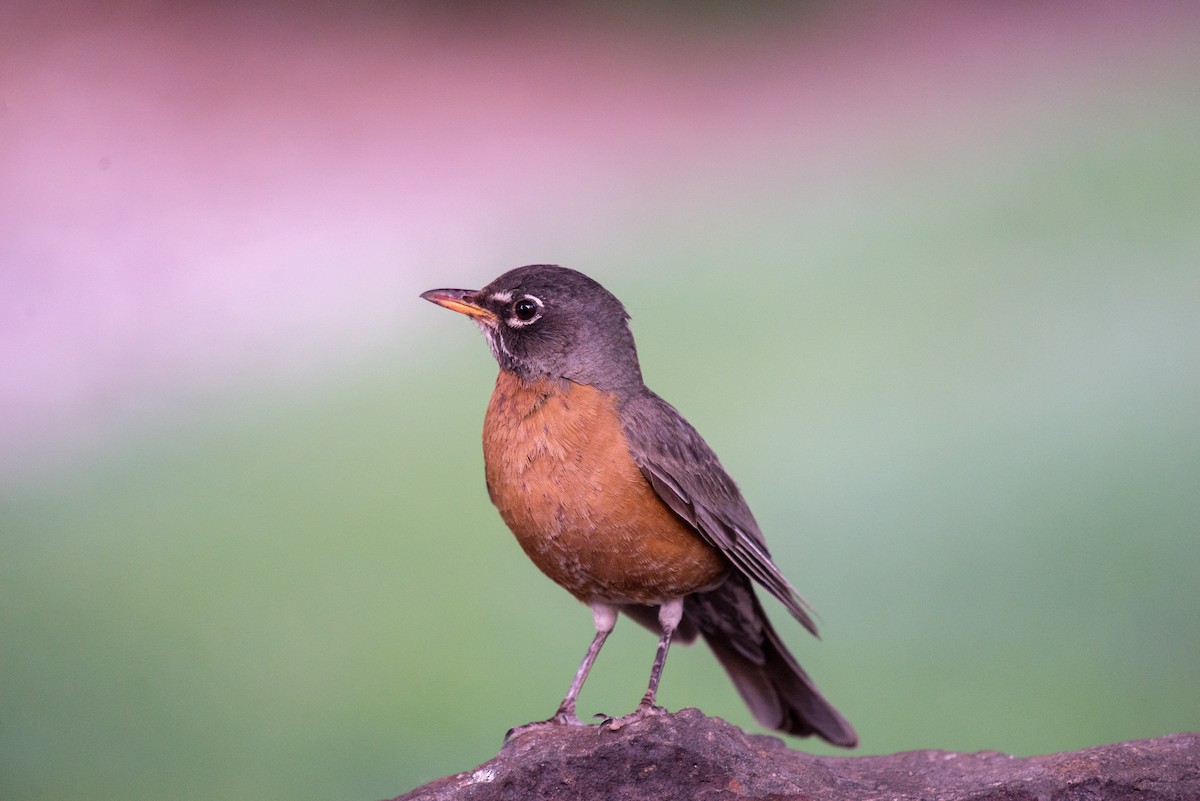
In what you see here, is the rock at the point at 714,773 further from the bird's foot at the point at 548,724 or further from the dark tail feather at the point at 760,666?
the dark tail feather at the point at 760,666

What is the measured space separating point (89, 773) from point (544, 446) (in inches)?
143

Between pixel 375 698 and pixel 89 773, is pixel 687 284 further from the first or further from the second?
pixel 89 773

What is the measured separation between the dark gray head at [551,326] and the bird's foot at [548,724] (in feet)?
4.57

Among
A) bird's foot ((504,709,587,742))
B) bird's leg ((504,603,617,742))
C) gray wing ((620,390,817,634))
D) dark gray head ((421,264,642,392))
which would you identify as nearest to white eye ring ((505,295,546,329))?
dark gray head ((421,264,642,392))

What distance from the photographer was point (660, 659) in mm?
5527

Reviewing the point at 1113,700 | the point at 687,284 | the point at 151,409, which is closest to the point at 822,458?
the point at 687,284

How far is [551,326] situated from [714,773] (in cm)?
197

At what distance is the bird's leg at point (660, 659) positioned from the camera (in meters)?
4.99

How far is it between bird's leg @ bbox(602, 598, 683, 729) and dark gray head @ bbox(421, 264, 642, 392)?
967 millimetres

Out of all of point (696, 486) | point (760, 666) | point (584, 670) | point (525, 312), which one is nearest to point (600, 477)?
point (696, 486)

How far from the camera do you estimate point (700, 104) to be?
27.7 ft

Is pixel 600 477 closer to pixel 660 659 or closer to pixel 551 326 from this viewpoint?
pixel 551 326

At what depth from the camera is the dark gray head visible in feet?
18.2

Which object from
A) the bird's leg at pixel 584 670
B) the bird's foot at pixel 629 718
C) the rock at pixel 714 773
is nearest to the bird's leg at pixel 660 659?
the bird's foot at pixel 629 718
